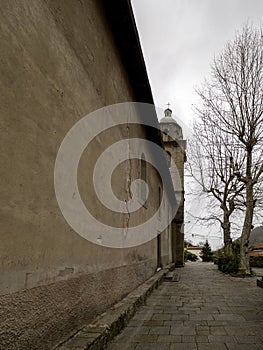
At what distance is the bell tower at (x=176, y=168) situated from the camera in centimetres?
2384

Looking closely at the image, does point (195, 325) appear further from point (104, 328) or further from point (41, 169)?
point (41, 169)

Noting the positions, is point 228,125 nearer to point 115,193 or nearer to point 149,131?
point 149,131

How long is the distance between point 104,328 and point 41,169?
214cm

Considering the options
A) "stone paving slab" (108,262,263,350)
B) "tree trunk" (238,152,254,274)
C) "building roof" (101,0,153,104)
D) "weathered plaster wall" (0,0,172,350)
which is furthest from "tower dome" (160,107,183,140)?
"weathered plaster wall" (0,0,172,350)

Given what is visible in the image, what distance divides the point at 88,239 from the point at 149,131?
6.62m

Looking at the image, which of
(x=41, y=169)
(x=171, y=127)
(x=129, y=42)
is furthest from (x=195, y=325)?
(x=171, y=127)

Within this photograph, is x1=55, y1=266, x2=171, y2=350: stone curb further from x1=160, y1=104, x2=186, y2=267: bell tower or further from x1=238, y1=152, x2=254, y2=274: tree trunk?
x1=160, y1=104, x2=186, y2=267: bell tower

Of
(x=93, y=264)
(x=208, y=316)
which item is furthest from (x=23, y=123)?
(x=208, y=316)

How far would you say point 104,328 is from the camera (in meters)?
3.78

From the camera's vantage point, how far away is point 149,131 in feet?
33.5

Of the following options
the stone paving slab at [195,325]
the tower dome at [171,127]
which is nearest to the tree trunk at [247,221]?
the stone paving slab at [195,325]

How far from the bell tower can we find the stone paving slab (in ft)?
51.8

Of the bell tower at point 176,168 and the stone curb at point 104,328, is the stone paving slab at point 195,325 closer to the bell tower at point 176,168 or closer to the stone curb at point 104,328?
the stone curb at point 104,328

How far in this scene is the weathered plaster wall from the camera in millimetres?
2293
